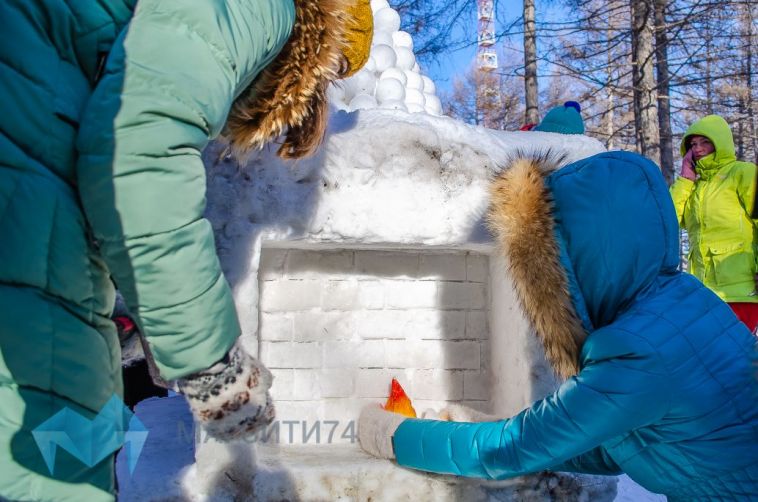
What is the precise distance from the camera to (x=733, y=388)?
4.83 feet

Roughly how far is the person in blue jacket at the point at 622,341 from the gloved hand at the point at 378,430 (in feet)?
2.43

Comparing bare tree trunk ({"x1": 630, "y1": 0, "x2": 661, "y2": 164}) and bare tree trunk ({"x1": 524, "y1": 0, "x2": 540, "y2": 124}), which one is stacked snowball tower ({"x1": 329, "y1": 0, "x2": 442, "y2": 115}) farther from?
bare tree trunk ({"x1": 524, "y1": 0, "x2": 540, "y2": 124})

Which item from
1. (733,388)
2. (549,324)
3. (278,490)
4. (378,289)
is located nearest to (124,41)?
(549,324)

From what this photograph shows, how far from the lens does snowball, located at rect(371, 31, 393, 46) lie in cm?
435

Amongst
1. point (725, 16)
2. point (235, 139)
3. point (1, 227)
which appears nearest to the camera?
point (1, 227)

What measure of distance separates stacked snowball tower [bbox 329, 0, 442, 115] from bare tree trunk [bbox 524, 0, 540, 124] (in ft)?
17.7

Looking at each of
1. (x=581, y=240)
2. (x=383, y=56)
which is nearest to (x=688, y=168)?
(x=383, y=56)

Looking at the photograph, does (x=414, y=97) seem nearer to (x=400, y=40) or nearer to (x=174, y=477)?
(x=400, y=40)

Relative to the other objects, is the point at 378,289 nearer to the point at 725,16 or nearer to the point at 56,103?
the point at 56,103

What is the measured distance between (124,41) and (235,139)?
0.52 m

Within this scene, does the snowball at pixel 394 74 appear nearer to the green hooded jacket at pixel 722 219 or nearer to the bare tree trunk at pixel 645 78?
the green hooded jacket at pixel 722 219

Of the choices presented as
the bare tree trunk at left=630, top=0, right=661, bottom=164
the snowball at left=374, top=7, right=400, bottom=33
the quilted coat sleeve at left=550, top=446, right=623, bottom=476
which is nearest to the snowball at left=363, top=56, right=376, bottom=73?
the snowball at left=374, top=7, right=400, bottom=33

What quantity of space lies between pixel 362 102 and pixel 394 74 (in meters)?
0.52

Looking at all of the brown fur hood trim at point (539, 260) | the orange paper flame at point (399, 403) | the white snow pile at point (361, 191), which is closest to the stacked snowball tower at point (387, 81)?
the white snow pile at point (361, 191)
